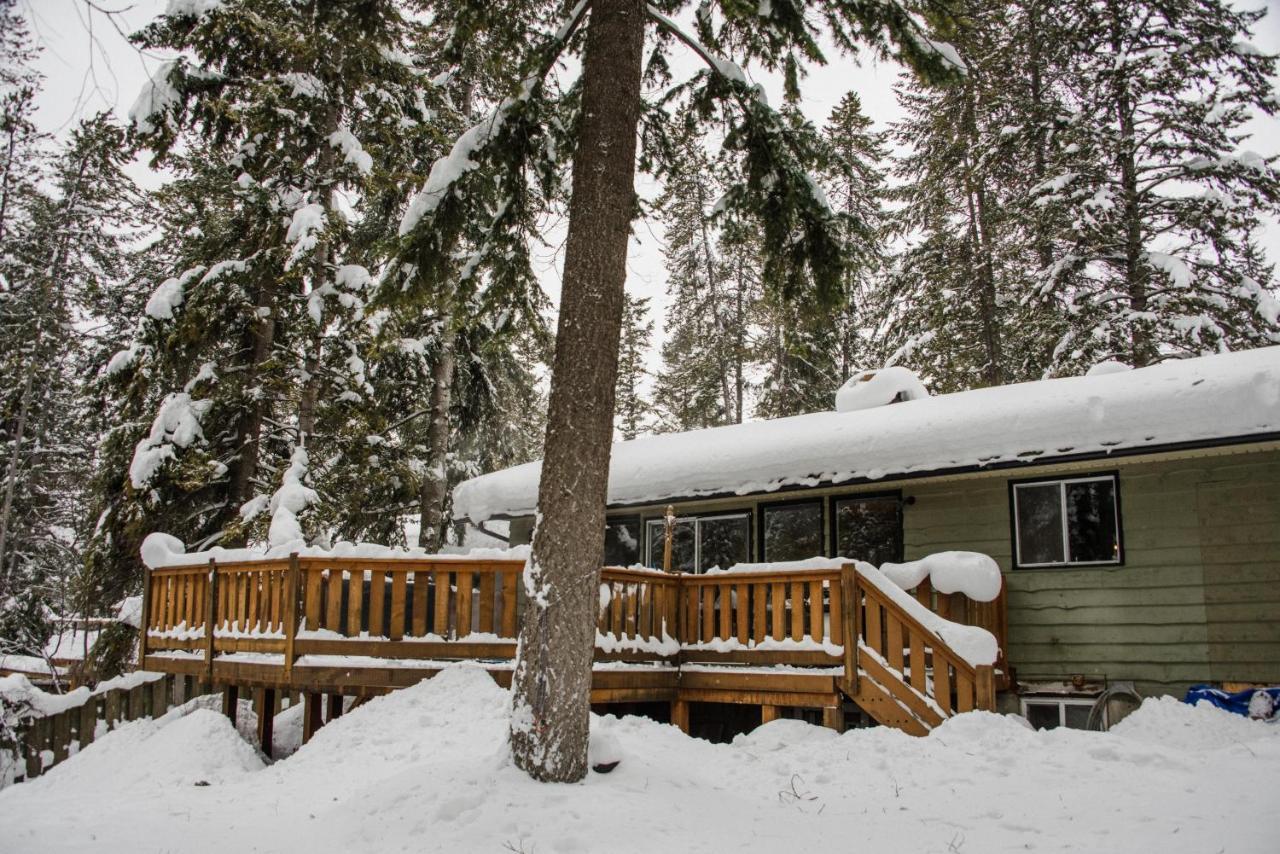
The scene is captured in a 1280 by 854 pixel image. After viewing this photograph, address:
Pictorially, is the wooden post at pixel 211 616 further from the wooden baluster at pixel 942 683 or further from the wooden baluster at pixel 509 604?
the wooden baluster at pixel 942 683

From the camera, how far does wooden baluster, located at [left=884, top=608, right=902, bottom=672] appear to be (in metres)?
8.03

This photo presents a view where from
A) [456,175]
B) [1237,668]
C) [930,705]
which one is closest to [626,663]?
[930,705]

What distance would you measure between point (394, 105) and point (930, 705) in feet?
39.7

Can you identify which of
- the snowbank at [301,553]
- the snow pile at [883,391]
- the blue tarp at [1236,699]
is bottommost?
the blue tarp at [1236,699]

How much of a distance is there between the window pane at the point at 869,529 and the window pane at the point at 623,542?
3.44 metres

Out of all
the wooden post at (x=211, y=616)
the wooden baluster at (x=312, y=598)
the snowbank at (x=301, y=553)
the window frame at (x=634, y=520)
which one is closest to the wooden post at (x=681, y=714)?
the snowbank at (x=301, y=553)

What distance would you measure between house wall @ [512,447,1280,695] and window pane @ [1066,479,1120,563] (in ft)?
0.47

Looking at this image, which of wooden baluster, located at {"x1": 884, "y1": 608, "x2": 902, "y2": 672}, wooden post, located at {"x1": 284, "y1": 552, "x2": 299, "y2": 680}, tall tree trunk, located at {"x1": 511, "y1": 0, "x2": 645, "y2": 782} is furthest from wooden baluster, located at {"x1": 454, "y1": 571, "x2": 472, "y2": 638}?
wooden baluster, located at {"x1": 884, "y1": 608, "x2": 902, "y2": 672}

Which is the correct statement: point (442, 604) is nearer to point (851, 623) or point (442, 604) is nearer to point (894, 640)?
point (851, 623)

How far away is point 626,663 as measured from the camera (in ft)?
29.3

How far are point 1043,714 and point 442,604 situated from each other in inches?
270

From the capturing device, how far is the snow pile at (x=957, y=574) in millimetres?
9555

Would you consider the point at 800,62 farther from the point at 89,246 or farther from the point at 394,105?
the point at 89,246

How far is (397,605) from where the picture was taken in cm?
846
